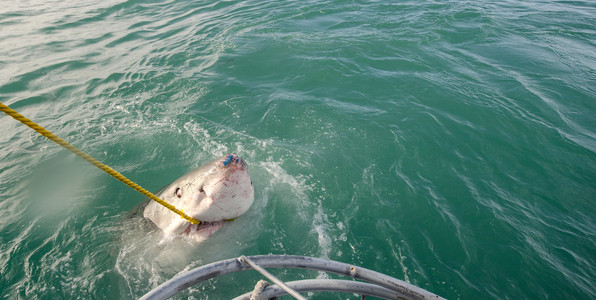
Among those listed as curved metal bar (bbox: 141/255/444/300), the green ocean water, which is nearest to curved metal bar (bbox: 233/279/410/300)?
curved metal bar (bbox: 141/255/444/300)

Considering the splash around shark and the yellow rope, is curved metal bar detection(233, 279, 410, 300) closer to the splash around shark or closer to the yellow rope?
the splash around shark

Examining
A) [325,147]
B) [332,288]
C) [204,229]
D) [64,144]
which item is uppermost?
[64,144]

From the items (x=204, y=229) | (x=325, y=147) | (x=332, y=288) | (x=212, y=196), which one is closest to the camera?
(x=332, y=288)

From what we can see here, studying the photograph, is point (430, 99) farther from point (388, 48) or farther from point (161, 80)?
point (161, 80)

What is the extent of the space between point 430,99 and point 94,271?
7.55m

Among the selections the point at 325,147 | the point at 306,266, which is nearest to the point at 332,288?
the point at 306,266

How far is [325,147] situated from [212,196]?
3.35 meters

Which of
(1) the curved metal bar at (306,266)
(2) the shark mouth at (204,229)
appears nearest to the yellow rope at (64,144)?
(2) the shark mouth at (204,229)

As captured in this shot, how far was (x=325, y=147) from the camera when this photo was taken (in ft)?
20.7

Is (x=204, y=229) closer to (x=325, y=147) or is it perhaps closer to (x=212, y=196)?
(x=212, y=196)

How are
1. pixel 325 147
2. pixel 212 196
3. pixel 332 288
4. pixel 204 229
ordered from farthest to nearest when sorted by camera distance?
pixel 325 147 → pixel 204 229 → pixel 212 196 → pixel 332 288

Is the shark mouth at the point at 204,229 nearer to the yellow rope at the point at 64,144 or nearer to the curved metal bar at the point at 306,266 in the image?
the yellow rope at the point at 64,144

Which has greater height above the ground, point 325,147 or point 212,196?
point 212,196

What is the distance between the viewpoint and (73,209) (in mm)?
5316
